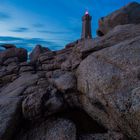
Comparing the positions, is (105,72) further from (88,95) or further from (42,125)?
(42,125)

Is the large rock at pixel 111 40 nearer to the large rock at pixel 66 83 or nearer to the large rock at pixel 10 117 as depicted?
the large rock at pixel 66 83

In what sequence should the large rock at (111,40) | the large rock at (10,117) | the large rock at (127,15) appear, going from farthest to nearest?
1. the large rock at (127,15)
2. the large rock at (111,40)
3. the large rock at (10,117)

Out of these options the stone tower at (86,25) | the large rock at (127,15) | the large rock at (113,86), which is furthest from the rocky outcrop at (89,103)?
the stone tower at (86,25)

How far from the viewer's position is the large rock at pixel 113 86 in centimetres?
830

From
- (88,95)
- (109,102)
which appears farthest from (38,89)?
(109,102)

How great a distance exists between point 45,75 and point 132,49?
401 inches

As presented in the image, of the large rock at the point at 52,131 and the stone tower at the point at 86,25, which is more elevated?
the stone tower at the point at 86,25

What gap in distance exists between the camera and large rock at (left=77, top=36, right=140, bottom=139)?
8.30 meters

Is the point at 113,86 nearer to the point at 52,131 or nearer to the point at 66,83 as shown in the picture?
the point at 66,83

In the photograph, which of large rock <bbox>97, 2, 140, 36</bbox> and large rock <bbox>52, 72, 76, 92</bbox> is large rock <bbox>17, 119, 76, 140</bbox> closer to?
large rock <bbox>52, 72, 76, 92</bbox>

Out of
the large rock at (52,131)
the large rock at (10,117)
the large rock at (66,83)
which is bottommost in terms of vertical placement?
the large rock at (52,131)

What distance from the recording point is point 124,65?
32.4 ft

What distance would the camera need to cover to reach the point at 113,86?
363 inches

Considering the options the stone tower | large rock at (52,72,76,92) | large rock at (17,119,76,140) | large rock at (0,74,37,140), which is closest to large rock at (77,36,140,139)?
large rock at (52,72,76,92)
